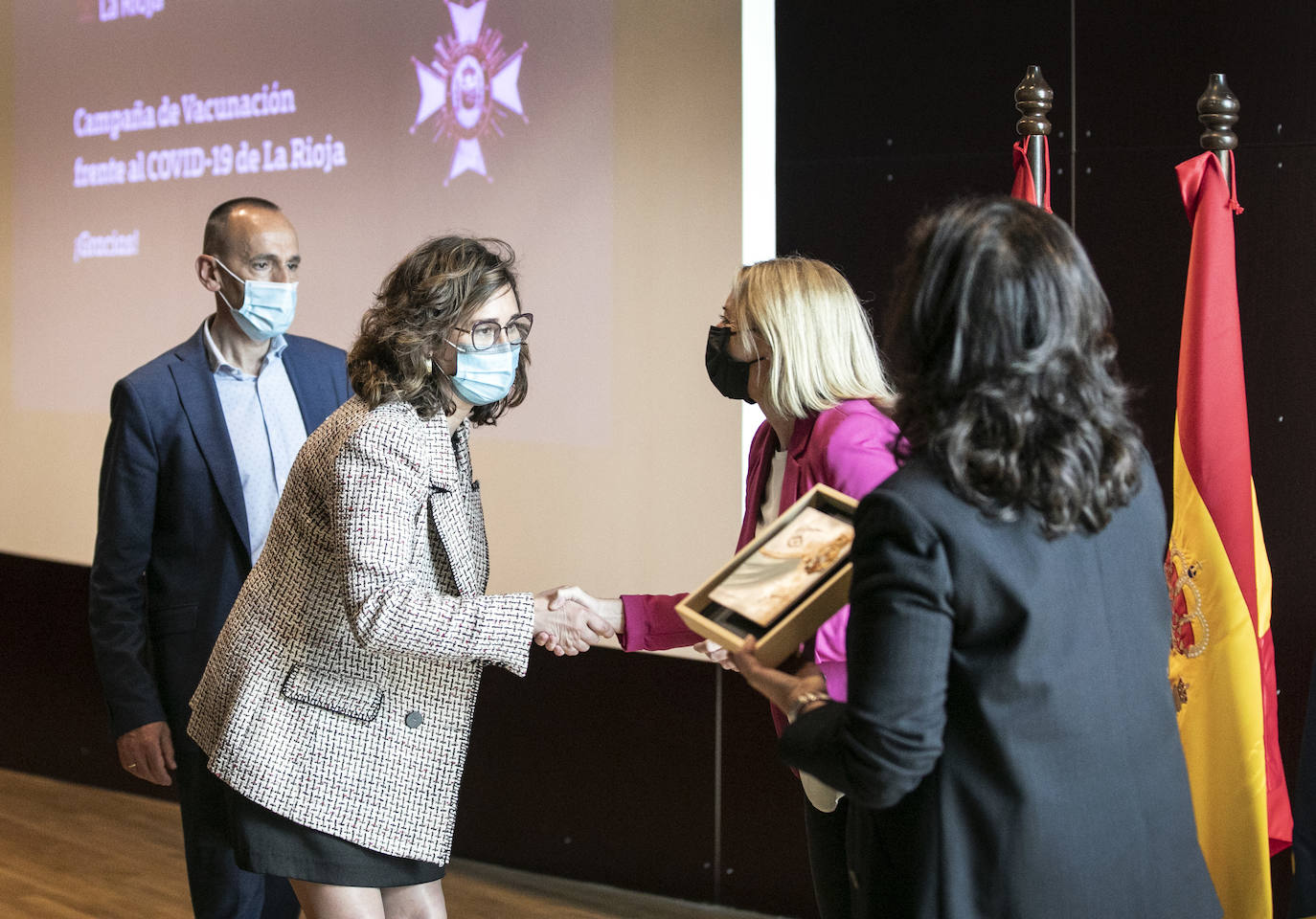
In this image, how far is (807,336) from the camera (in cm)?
219

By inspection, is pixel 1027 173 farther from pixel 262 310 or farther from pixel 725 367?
pixel 262 310

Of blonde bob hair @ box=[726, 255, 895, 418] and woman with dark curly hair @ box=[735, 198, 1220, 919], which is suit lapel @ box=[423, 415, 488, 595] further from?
woman with dark curly hair @ box=[735, 198, 1220, 919]

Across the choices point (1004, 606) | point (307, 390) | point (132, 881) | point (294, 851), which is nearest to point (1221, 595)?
point (1004, 606)

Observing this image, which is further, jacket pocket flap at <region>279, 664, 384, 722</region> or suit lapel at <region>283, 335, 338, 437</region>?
suit lapel at <region>283, 335, 338, 437</region>

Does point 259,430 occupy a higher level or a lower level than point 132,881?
higher

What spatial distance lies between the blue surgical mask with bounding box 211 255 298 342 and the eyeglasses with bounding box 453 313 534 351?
89 cm

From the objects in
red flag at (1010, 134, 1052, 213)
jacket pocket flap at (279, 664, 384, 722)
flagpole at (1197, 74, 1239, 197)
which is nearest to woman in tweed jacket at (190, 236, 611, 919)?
jacket pocket flap at (279, 664, 384, 722)

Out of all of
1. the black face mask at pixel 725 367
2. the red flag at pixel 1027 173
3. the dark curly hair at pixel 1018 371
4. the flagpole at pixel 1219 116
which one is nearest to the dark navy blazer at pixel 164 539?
the black face mask at pixel 725 367

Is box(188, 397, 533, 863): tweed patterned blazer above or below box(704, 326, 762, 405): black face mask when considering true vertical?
below

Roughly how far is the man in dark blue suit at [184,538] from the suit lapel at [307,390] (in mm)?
33

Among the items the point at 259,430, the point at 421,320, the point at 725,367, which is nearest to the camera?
the point at 421,320

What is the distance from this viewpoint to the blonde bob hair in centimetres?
217

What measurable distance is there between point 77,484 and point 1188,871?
4.21 m

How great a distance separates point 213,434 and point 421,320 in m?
0.89
